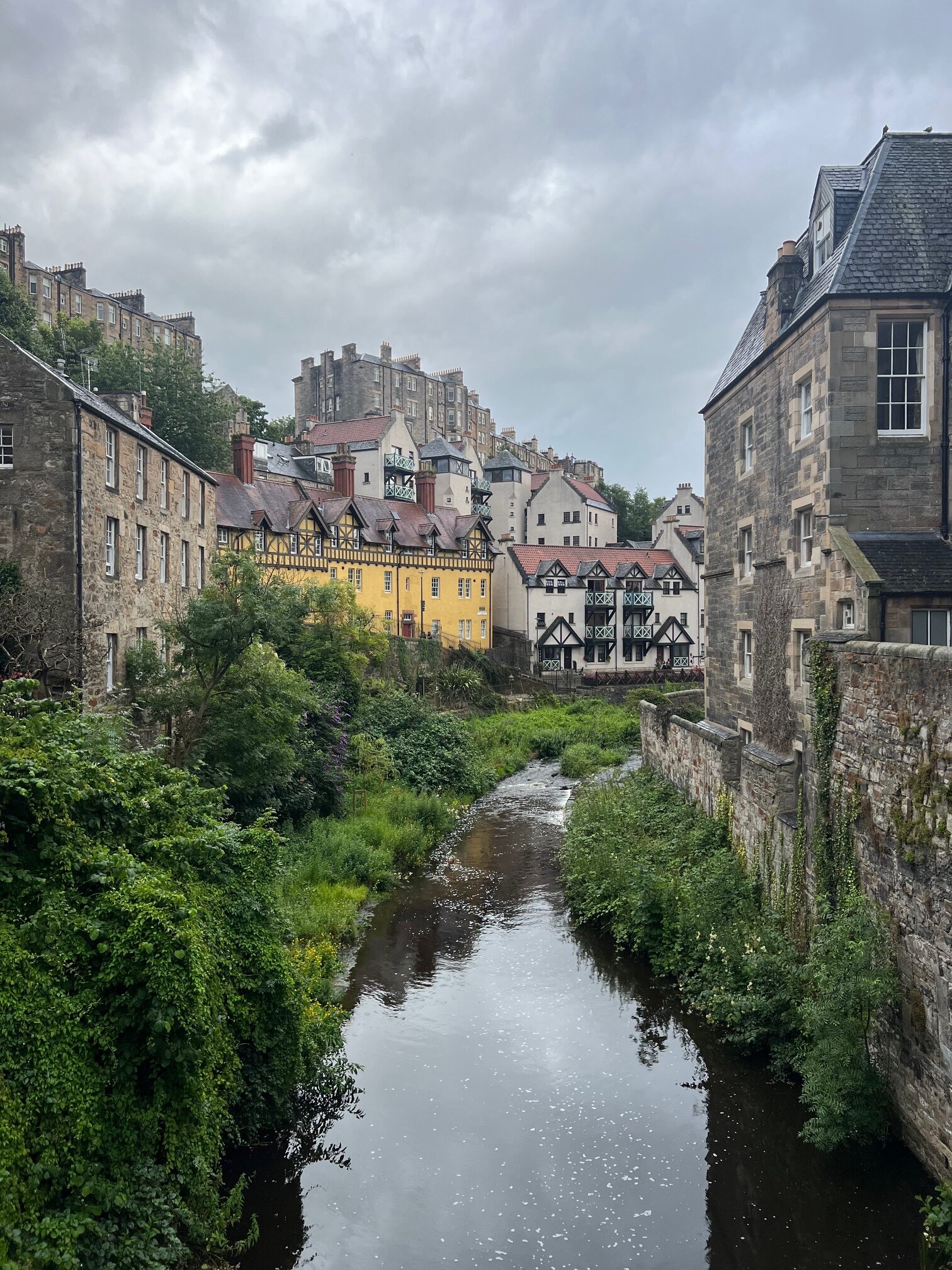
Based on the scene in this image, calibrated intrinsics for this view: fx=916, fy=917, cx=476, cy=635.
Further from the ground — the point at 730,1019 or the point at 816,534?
the point at 816,534

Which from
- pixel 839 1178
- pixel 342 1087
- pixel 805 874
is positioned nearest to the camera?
pixel 839 1178

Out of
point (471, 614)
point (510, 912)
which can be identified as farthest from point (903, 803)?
point (471, 614)

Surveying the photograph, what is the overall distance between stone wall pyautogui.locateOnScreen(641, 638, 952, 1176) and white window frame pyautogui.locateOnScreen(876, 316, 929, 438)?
5.03m

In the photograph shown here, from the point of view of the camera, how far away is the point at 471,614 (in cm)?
5578

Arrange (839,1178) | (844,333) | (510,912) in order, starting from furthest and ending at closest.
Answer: (510,912), (844,333), (839,1178)

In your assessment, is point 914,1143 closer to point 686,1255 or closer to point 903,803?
point 686,1255

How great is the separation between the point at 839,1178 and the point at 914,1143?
0.98 meters

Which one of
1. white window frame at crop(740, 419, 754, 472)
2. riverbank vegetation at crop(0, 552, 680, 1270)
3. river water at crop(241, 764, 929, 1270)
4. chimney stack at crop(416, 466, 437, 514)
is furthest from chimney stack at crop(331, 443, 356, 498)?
river water at crop(241, 764, 929, 1270)

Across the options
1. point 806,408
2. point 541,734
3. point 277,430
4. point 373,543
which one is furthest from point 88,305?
point 806,408

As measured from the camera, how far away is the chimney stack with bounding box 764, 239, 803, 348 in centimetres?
1812

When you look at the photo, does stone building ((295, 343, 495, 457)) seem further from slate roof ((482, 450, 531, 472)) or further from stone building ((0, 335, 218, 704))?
stone building ((0, 335, 218, 704))

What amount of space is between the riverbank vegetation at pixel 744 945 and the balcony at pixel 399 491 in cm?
4186

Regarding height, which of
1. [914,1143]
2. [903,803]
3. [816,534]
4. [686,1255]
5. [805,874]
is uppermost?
[816,534]

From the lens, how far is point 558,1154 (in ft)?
37.2
